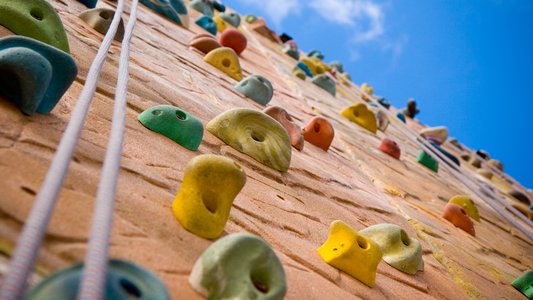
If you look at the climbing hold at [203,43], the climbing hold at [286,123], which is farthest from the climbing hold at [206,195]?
the climbing hold at [203,43]

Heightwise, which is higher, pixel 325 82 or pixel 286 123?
pixel 325 82

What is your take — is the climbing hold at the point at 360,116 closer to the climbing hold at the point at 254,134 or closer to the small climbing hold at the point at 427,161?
the small climbing hold at the point at 427,161

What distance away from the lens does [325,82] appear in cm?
503

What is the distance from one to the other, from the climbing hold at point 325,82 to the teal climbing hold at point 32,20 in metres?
3.89

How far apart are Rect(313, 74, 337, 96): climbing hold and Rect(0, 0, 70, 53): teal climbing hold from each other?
389cm

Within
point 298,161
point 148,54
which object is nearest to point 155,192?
point 298,161

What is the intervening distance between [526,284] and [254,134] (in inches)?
55.9

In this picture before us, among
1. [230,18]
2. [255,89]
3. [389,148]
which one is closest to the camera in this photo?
[255,89]

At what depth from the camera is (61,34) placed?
132 cm

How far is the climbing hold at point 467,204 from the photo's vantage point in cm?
304

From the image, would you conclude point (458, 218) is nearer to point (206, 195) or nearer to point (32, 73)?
point (206, 195)

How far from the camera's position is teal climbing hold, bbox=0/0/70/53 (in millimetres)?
1229

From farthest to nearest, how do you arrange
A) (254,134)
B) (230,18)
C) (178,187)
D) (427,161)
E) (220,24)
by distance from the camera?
(230,18) < (220,24) < (427,161) < (254,134) < (178,187)

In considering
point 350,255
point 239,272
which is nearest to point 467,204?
point 350,255
